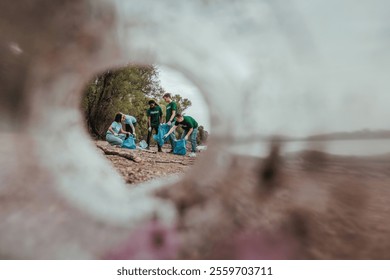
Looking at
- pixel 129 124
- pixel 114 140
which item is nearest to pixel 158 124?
pixel 129 124

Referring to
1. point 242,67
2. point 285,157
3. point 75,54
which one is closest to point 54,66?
point 75,54

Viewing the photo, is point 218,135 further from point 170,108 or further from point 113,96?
point 113,96

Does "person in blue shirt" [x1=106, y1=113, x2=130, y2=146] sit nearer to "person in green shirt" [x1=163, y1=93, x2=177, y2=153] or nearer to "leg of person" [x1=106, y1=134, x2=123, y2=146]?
"leg of person" [x1=106, y1=134, x2=123, y2=146]

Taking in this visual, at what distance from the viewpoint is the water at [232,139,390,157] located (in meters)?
0.60

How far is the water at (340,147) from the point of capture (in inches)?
23.5

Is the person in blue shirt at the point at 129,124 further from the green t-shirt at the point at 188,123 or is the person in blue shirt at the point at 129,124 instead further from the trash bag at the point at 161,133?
the green t-shirt at the point at 188,123

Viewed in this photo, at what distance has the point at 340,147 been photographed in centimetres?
61

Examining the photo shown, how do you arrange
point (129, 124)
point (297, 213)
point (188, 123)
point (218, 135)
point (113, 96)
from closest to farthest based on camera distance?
point (297, 213) < point (218, 135) < point (188, 123) < point (129, 124) < point (113, 96)

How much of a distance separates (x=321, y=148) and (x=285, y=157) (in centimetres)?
→ 6

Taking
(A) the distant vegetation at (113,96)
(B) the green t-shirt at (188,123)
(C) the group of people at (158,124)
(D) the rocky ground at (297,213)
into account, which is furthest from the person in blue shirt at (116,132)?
(D) the rocky ground at (297,213)

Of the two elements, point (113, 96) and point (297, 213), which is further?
point (113, 96)

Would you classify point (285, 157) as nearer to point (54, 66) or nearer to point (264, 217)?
point (264, 217)

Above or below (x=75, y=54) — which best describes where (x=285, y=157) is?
below

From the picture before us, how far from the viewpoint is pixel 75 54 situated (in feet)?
2.45
